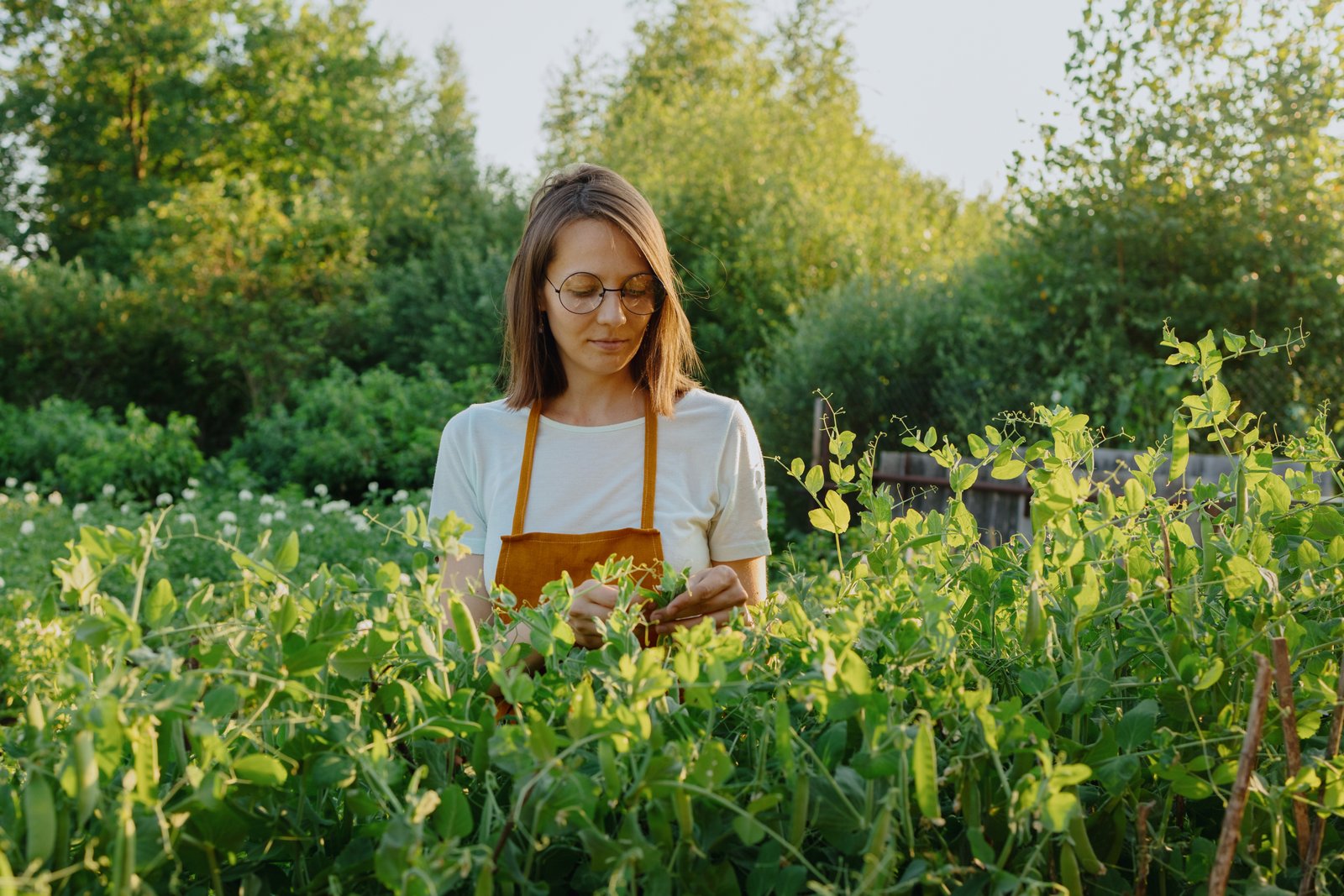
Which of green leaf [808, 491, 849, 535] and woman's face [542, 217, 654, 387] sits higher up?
woman's face [542, 217, 654, 387]

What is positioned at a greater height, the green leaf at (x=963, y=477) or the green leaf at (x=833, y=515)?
the green leaf at (x=963, y=477)

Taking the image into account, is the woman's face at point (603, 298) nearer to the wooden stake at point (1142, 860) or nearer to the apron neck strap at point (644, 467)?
the apron neck strap at point (644, 467)

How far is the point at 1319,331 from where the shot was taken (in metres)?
6.55

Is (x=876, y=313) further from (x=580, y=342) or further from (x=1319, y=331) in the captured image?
(x=580, y=342)

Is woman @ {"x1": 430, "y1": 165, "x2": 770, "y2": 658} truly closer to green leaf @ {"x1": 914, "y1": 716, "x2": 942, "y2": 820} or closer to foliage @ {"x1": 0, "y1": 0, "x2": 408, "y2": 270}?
green leaf @ {"x1": 914, "y1": 716, "x2": 942, "y2": 820}

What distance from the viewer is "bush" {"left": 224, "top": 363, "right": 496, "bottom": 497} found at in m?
11.5

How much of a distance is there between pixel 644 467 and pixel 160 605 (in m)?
1.45

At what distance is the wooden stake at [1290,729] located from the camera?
2.38ft

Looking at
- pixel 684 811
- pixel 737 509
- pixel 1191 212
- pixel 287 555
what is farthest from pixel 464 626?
pixel 1191 212

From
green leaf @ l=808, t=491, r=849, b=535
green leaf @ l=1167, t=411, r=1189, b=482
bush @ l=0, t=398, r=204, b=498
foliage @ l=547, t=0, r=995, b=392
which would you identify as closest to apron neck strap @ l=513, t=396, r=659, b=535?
green leaf @ l=808, t=491, r=849, b=535

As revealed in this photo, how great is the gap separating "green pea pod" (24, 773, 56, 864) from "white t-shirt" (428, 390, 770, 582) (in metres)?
1.53

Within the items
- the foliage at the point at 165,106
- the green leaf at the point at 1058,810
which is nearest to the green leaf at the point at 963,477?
the green leaf at the point at 1058,810

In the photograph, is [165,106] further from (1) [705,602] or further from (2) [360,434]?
(1) [705,602]

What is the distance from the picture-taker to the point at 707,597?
1.33 m
